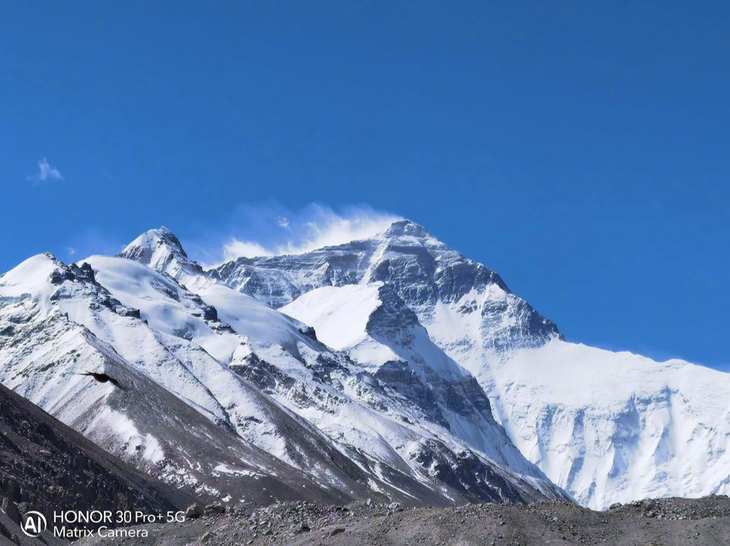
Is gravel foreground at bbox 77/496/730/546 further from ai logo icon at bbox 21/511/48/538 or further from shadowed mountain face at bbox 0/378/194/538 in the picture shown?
shadowed mountain face at bbox 0/378/194/538

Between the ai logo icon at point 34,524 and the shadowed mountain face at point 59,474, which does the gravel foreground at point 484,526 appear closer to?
Answer: the ai logo icon at point 34,524

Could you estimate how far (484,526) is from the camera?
71000mm

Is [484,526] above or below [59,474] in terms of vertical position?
below

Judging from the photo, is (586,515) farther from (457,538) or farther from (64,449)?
(64,449)

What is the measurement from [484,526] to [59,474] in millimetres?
87691

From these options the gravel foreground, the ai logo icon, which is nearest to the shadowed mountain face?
the ai logo icon

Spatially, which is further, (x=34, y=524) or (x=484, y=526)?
(x=34, y=524)

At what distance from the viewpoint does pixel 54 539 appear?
103 metres

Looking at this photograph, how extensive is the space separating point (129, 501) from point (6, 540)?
6348 cm

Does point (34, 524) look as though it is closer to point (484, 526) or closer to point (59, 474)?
point (59, 474)

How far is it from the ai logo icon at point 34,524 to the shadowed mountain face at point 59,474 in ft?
10.3

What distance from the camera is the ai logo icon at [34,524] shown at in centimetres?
10150

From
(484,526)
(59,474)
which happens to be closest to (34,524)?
(59,474)

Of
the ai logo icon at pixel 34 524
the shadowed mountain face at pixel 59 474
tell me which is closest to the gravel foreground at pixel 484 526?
the ai logo icon at pixel 34 524
